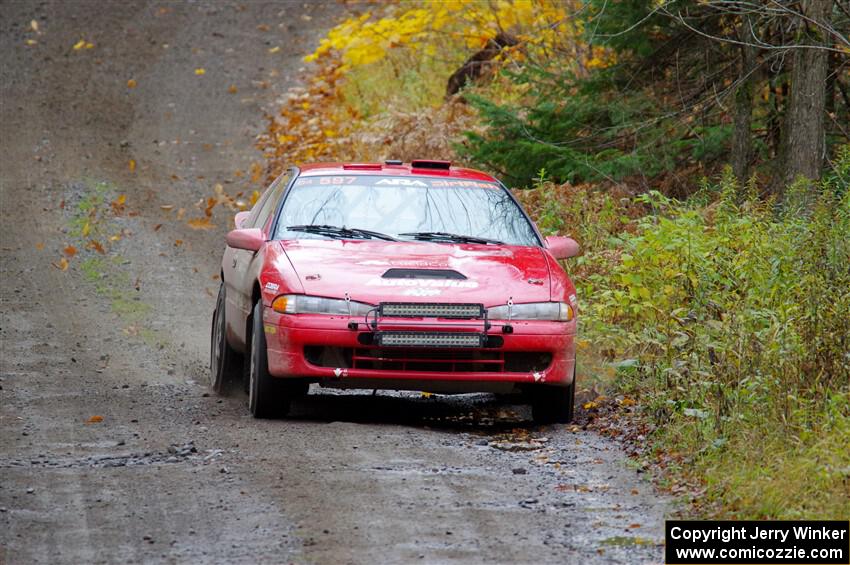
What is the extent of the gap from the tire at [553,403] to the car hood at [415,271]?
671mm

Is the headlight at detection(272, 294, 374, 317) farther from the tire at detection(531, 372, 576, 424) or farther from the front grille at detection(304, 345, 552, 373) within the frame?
the tire at detection(531, 372, 576, 424)

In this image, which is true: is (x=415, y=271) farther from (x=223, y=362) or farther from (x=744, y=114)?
(x=744, y=114)

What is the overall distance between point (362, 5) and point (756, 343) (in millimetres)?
22707

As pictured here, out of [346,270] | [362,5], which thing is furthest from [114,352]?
[362,5]

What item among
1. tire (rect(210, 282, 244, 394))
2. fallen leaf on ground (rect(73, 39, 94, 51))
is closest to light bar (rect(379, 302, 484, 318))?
tire (rect(210, 282, 244, 394))

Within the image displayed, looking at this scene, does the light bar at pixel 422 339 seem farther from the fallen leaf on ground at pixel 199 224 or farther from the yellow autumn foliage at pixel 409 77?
the fallen leaf on ground at pixel 199 224

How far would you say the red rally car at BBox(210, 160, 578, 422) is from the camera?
26.4 feet

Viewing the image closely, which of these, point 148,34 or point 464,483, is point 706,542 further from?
point 148,34

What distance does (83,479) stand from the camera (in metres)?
6.79

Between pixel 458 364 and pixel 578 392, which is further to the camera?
pixel 578 392

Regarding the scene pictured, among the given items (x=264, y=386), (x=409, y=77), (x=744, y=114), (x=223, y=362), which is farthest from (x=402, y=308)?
(x=409, y=77)

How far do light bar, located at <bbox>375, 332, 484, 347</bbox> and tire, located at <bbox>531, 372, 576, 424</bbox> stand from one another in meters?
0.81

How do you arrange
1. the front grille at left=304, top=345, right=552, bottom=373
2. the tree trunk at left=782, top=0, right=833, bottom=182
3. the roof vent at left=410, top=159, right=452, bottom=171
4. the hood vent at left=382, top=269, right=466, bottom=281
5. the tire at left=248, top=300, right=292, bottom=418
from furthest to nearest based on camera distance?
the tree trunk at left=782, top=0, right=833, bottom=182 → the roof vent at left=410, top=159, right=452, bottom=171 → the tire at left=248, top=300, right=292, bottom=418 → the hood vent at left=382, top=269, right=466, bottom=281 → the front grille at left=304, top=345, right=552, bottom=373

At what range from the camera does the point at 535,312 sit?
26.9ft
